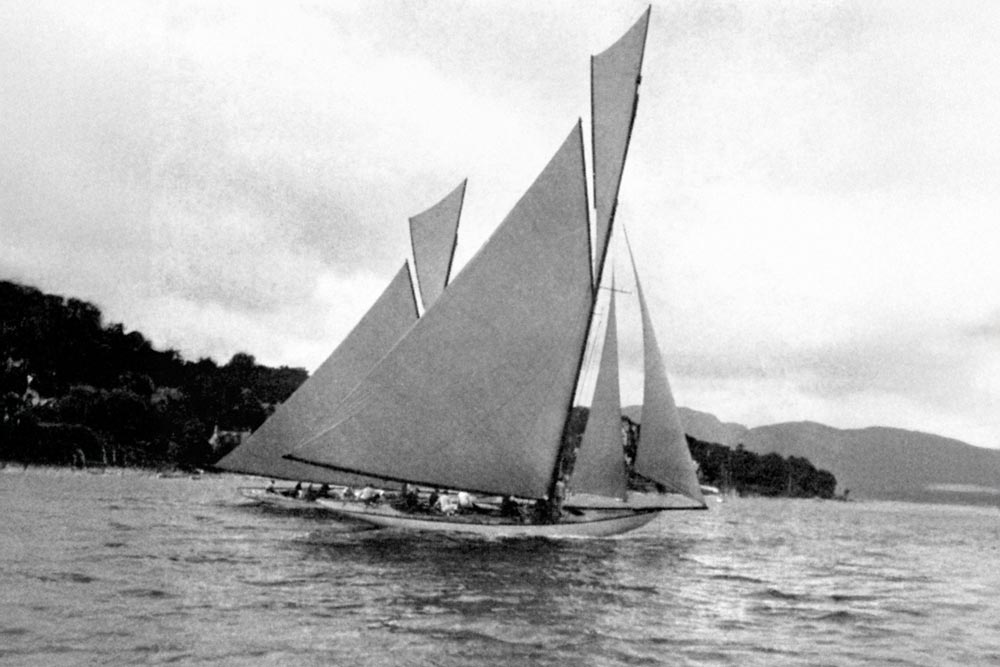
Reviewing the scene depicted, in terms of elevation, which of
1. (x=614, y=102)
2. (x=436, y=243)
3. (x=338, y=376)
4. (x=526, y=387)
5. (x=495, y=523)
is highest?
(x=614, y=102)

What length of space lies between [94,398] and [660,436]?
360 ft

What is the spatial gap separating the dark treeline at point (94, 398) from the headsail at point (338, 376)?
244 feet

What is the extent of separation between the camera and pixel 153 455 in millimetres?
129875

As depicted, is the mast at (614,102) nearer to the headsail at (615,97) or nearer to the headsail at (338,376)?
the headsail at (615,97)

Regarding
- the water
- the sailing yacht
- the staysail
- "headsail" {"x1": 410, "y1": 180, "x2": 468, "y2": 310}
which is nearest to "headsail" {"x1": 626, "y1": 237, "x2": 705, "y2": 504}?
the sailing yacht

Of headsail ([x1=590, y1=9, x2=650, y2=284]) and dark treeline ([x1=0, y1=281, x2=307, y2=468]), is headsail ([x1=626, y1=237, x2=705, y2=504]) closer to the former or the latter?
headsail ([x1=590, y1=9, x2=650, y2=284])

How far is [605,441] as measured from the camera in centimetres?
3519

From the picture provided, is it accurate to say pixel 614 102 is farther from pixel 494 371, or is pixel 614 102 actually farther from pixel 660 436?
pixel 660 436

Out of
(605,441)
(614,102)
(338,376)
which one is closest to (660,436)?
(605,441)

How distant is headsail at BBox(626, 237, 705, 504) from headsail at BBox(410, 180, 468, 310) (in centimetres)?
1310

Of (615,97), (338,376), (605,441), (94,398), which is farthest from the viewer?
(94,398)

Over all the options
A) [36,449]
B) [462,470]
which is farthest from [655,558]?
[36,449]

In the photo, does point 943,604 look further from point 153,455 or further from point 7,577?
point 153,455

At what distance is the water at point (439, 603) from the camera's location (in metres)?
15.0
